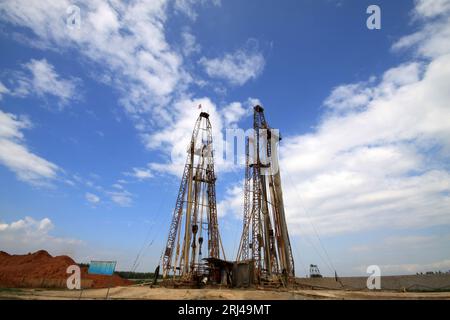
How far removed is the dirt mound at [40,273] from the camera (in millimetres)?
44375

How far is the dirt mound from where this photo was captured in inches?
1747

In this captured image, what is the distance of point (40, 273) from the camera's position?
1868 inches

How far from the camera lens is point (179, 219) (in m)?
49.3

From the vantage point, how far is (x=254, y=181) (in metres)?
49.8

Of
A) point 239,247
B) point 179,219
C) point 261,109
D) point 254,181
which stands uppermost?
point 261,109

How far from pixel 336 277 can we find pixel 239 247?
17031 mm

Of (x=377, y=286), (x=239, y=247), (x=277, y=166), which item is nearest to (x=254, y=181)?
(x=277, y=166)
